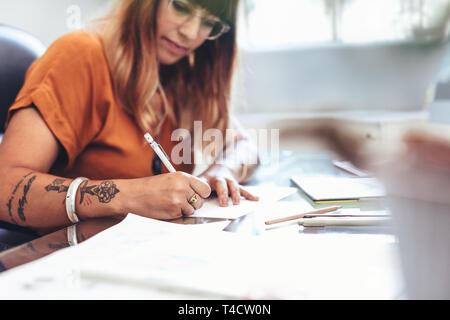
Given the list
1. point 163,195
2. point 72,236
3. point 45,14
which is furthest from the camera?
point 45,14

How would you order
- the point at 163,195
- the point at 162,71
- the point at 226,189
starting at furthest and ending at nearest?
the point at 162,71 → the point at 226,189 → the point at 163,195

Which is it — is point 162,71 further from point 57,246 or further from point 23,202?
point 57,246

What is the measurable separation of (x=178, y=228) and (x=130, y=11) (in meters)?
0.56

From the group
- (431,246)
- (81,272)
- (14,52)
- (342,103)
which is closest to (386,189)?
(431,246)

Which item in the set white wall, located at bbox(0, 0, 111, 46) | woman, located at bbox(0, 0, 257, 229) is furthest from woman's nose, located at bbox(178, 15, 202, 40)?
white wall, located at bbox(0, 0, 111, 46)

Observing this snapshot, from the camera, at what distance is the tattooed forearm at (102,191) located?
1.86 feet

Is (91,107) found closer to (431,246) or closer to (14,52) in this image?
(14,52)

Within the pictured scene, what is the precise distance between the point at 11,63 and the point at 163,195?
0.56m

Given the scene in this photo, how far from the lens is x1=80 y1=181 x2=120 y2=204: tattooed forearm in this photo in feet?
1.86

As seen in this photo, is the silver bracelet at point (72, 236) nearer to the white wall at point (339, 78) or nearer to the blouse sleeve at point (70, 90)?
the blouse sleeve at point (70, 90)

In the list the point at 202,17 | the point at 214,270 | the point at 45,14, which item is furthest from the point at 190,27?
the point at 45,14

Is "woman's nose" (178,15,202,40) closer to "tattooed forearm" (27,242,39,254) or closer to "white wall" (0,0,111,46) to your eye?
A: "tattooed forearm" (27,242,39,254)

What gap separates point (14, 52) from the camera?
0.87m

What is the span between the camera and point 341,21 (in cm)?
340
